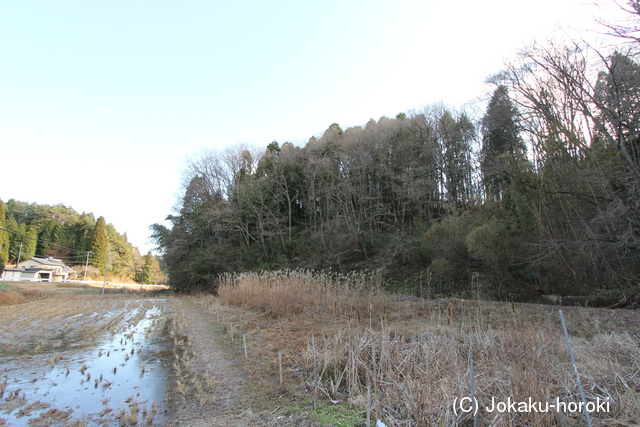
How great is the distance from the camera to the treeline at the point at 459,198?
10.0 metres

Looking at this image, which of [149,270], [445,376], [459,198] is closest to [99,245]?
[149,270]

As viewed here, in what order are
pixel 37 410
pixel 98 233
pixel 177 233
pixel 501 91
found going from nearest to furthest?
1. pixel 37 410
2. pixel 501 91
3. pixel 177 233
4. pixel 98 233

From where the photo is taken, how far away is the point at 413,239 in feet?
70.3

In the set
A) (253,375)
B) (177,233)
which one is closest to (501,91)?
(253,375)

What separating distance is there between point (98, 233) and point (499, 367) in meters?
73.6

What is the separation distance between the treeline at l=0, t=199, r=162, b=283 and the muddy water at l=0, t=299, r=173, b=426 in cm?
5748

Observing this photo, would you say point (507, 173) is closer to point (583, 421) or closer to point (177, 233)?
point (583, 421)

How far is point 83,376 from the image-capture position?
5.00 metres

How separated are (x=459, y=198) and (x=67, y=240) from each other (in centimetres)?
7479

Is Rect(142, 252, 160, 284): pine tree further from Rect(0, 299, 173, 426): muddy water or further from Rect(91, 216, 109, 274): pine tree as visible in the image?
Rect(0, 299, 173, 426): muddy water

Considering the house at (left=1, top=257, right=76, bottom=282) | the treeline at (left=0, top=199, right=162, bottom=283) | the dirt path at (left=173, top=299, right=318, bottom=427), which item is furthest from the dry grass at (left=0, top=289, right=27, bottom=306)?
the treeline at (left=0, top=199, right=162, bottom=283)

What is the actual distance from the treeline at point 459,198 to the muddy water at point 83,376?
9523 mm

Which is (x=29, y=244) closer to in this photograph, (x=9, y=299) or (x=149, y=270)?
(x=149, y=270)

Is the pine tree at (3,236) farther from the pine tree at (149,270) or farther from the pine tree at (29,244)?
the pine tree at (149,270)
